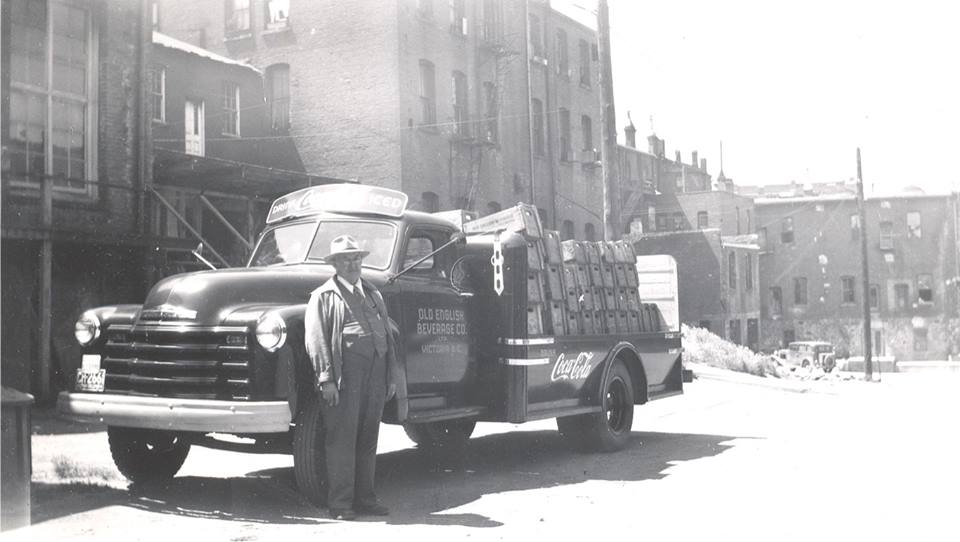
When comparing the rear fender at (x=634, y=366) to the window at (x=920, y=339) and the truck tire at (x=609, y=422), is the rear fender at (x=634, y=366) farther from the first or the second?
the window at (x=920, y=339)

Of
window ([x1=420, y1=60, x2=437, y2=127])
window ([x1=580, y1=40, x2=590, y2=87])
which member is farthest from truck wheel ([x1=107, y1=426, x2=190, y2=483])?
Result: window ([x1=580, y1=40, x2=590, y2=87])

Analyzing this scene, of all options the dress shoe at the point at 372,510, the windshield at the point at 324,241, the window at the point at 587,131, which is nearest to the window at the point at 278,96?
the window at the point at 587,131

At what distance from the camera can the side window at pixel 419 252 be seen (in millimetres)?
8844

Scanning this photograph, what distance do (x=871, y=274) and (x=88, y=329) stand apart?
63116mm

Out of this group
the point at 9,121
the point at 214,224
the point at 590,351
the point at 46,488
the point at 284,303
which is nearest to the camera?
the point at 284,303

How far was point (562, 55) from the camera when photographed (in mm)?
39125

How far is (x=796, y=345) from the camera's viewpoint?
51.9 metres

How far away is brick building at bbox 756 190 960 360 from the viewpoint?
2472 inches

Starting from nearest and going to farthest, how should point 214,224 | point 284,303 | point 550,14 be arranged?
point 284,303, point 214,224, point 550,14

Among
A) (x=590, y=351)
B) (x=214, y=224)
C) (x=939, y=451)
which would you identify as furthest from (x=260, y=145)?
(x=939, y=451)

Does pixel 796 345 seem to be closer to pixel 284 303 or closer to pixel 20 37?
pixel 20 37

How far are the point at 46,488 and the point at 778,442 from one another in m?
8.27

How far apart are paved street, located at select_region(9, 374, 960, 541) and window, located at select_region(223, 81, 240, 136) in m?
16.1

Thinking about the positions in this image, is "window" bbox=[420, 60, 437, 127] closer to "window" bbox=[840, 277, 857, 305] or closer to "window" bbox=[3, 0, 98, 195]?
"window" bbox=[3, 0, 98, 195]
